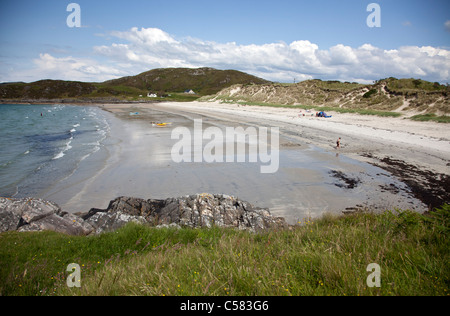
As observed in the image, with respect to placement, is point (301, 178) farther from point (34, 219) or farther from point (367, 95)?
point (367, 95)

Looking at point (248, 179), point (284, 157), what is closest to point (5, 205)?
point (248, 179)

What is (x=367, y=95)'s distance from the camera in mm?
47125

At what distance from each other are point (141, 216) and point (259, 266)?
5609mm

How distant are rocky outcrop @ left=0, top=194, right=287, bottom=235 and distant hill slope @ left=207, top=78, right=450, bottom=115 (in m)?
35.3

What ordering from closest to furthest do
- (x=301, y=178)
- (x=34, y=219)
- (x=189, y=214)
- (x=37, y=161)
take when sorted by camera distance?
1. (x=34, y=219)
2. (x=189, y=214)
3. (x=301, y=178)
4. (x=37, y=161)

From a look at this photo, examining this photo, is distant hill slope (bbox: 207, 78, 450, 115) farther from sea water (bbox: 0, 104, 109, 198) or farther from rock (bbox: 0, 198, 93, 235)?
sea water (bbox: 0, 104, 109, 198)

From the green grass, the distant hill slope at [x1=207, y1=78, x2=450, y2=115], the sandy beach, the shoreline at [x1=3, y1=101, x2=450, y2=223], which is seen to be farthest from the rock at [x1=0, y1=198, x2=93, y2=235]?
the distant hill slope at [x1=207, y1=78, x2=450, y2=115]

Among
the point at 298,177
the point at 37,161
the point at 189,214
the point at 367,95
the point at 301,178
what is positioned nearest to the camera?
the point at 189,214

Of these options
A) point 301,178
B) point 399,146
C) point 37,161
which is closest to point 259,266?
point 301,178
